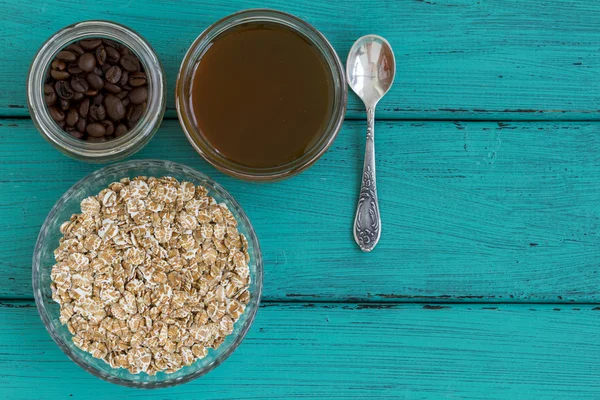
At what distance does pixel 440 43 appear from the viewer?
100cm

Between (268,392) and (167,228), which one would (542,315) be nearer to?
Answer: (268,392)

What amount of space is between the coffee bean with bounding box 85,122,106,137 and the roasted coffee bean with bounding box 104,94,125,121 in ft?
0.07

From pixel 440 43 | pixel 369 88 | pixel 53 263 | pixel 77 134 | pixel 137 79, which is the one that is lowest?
pixel 53 263

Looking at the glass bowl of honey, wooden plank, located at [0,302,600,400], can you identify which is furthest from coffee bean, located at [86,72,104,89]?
wooden plank, located at [0,302,600,400]

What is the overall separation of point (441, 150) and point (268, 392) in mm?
478

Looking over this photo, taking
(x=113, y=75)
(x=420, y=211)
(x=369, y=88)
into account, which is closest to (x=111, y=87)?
(x=113, y=75)

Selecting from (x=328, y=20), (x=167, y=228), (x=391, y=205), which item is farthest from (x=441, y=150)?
(x=167, y=228)

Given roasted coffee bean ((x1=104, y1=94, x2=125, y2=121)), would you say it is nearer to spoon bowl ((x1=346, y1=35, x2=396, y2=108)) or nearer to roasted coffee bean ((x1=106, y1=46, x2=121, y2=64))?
roasted coffee bean ((x1=106, y1=46, x2=121, y2=64))

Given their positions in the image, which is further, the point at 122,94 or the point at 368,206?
the point at 368,206

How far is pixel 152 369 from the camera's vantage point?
914 millimetres

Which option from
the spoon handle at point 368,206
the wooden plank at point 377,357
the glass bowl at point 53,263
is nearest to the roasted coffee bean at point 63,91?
the glass bowl at point 53,263

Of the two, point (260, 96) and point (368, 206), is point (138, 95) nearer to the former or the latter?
point (260, 96)

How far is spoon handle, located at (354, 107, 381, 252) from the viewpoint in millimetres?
978

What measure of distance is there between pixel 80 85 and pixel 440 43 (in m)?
0.56
